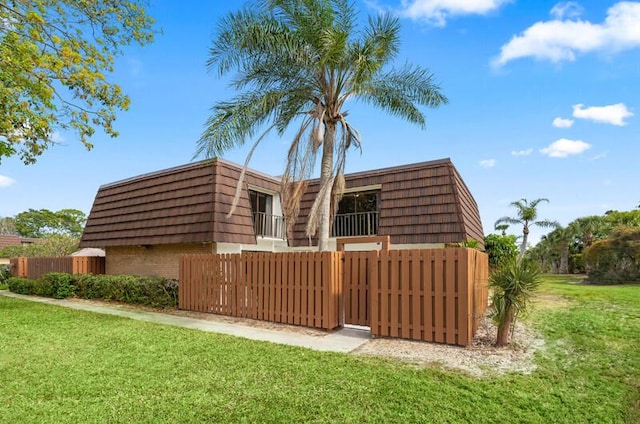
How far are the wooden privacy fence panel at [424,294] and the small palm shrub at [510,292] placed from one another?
0.44 m

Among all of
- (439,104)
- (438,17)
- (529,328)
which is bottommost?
(529,328)

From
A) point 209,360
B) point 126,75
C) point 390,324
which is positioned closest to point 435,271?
point 390,324

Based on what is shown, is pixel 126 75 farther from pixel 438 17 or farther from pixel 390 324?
pixel 390 324

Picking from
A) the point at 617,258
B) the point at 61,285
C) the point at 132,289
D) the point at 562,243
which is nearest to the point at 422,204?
the point at 132,289

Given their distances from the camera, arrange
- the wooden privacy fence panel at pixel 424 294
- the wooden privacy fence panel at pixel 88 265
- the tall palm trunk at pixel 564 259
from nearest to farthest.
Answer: the wooden privacy fence panel at pixel 424 294, the wooden privacy fence panel at pixel 88 265, the tall palm trunk at pixel 564 259

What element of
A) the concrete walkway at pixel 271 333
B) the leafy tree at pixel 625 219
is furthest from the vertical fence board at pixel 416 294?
the leafy tree at pixel 625 219

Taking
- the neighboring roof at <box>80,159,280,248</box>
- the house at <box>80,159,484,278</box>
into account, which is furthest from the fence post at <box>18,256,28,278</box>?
the house at <box>80,159,484,278</box>

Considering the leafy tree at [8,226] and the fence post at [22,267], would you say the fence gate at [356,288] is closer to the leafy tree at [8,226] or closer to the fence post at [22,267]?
the fence post at [22,267]

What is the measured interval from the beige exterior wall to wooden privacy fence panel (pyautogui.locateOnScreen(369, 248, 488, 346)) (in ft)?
24.9

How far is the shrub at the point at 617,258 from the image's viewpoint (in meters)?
24.1

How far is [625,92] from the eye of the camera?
11461 mm

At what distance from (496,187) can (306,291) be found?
1273cm

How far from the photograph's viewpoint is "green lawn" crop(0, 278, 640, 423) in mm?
3824

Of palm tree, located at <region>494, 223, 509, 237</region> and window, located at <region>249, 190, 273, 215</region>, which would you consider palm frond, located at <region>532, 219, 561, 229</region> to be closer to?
palm tree, located at <region>494, 223, 509, 237</region>
